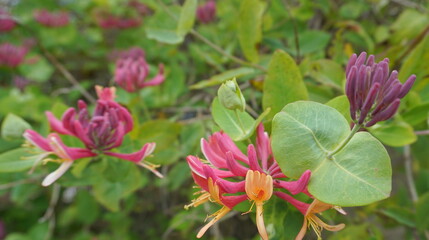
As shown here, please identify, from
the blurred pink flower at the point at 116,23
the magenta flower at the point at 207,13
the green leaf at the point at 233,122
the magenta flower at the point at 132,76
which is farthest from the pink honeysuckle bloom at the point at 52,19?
the green leaf at the point at 233,122

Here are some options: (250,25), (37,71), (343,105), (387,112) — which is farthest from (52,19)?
(387,112)

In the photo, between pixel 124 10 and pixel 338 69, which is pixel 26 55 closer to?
pixel 124 10

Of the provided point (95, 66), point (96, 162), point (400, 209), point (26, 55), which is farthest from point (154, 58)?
point (400, 209)

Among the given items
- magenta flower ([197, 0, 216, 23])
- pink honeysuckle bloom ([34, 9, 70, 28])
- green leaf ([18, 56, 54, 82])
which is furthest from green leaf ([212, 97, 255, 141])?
pink honeysuckle bloom ([34, 9, 70, 28])

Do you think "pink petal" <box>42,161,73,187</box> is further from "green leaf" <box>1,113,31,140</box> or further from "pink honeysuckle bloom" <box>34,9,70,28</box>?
"pink honeysuckle bloom" <box>34,9,70,28</box>

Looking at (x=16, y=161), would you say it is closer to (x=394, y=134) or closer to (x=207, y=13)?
(x=394, y=134)

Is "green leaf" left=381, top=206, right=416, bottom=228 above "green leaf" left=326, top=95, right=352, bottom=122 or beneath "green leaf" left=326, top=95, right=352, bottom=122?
beneath
